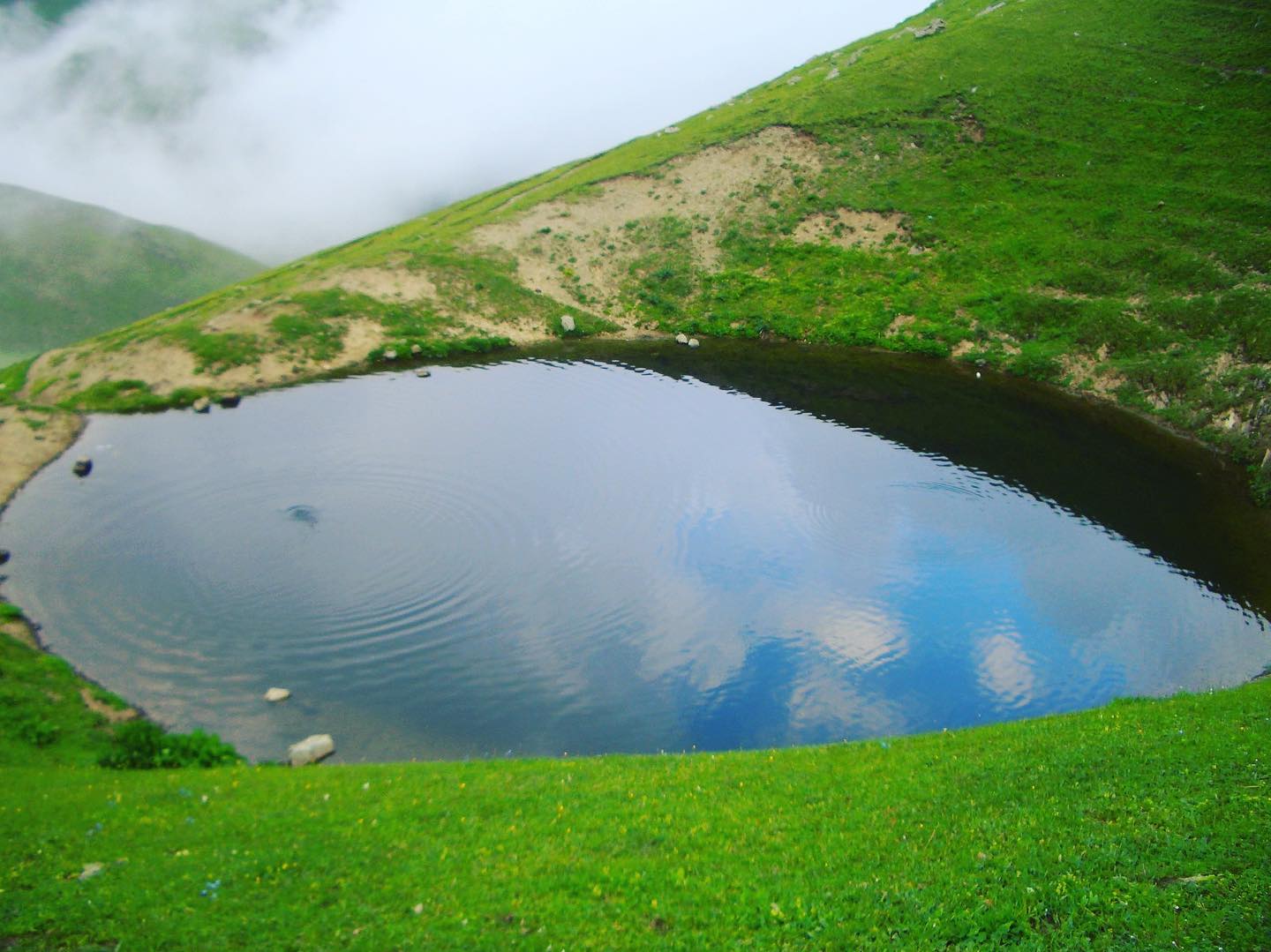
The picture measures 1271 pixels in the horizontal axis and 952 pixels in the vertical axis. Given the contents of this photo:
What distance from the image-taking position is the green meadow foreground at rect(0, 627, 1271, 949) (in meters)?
15.2

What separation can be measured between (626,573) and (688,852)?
22.7 meters

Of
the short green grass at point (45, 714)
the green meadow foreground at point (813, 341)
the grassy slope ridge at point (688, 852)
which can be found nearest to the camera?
the grassy slope ridge at point (688, 852)

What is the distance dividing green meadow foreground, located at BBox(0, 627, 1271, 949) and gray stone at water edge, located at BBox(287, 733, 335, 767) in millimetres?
3883

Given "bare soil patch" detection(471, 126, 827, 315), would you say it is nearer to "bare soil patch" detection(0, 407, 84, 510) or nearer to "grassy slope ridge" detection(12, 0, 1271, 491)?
"grassy slope ridge" detection(12, 0, 1271, 491)

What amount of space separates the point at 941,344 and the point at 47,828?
79.5 metres

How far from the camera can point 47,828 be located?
62.0 ft

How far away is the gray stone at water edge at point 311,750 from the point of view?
28.2 meters

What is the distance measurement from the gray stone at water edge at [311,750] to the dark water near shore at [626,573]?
88 centimetres

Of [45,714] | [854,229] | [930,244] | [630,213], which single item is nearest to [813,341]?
[930,244]

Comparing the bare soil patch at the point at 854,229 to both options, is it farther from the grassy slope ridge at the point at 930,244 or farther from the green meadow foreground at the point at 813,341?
the green meadow foreground at the point at 813,341

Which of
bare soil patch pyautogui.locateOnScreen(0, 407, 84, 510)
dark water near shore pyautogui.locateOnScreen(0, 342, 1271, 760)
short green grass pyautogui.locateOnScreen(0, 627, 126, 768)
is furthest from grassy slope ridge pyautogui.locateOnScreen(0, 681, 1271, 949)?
bare soil patch pyautogui.locateOnScreen(0, 407, 84, 510)

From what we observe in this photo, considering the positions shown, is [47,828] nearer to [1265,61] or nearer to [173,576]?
[173,576]

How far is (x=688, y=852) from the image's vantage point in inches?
726

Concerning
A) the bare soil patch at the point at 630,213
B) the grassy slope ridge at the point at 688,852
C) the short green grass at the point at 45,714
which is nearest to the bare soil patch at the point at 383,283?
the bare soil patch at the point at 630,213
